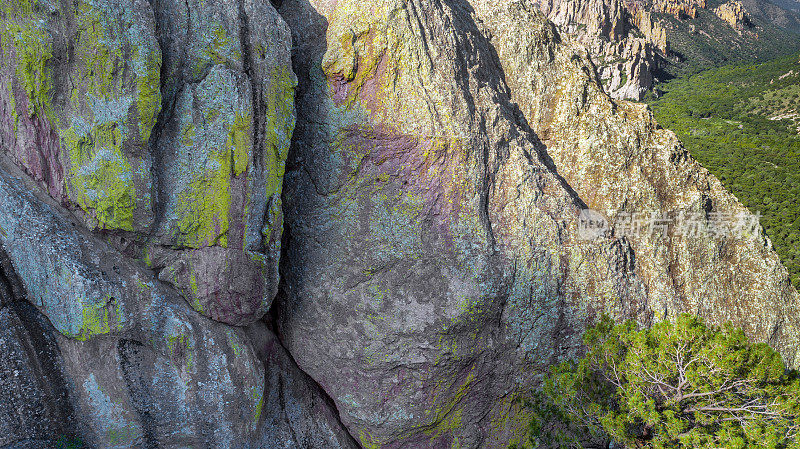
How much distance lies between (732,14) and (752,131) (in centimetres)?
8153

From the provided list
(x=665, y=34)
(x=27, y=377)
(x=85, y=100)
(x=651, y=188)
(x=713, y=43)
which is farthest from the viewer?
(x=713, y=43)

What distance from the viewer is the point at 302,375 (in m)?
7.80

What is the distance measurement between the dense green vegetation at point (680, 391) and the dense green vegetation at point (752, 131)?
20028 millimetres

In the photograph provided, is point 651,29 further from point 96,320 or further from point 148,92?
point 96,320

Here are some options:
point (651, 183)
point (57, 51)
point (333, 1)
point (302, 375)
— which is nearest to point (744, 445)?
point (651, 183)

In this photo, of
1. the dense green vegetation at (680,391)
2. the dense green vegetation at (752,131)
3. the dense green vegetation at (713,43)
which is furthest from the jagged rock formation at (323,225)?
the dense green vegetation at (713,43)

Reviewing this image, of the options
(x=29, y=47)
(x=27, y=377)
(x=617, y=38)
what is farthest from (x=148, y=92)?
(x=617, y=38)

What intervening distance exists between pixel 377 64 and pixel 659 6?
114 metres

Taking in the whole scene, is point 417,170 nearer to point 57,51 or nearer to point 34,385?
point 57,51

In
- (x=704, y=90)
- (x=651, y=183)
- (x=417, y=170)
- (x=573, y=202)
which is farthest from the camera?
(x=704, y=90)

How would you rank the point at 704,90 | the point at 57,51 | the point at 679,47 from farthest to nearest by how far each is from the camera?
the point at 679,47 < the point at 704,90 < the point at 57,51

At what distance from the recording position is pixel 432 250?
6781 mm

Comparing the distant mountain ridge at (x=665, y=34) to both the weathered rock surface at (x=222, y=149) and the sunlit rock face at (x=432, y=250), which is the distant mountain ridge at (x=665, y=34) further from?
the weathered rock surface at (x=222, y=149)

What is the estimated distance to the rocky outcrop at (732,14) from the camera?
10850cm
